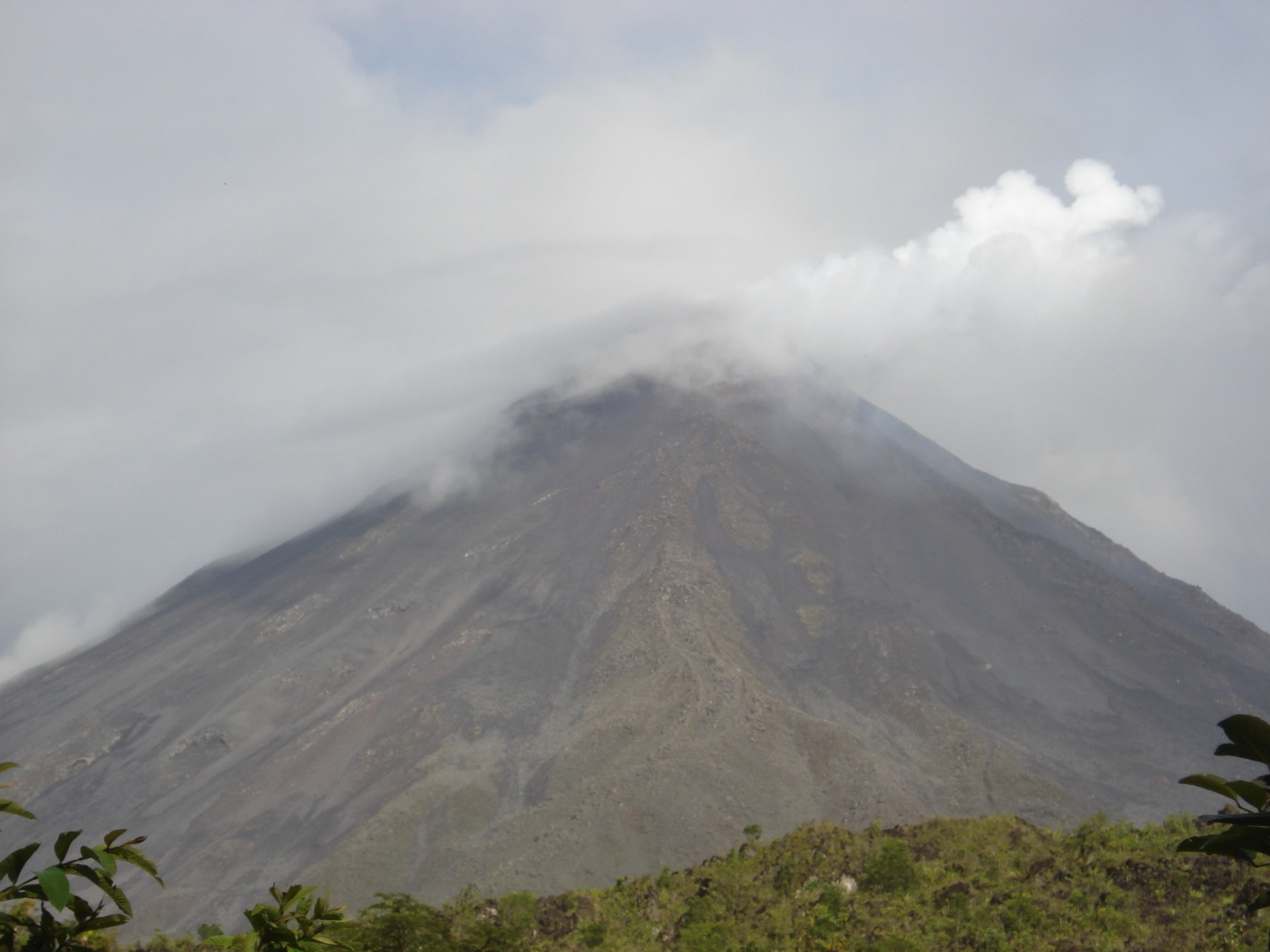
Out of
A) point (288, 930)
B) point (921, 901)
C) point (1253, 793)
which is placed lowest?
point (921, 901)

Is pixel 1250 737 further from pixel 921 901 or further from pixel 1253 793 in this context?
pixel 921 901

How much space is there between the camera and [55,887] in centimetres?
475

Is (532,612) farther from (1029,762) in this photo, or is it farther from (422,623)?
(1029,762)

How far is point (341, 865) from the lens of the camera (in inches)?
3019

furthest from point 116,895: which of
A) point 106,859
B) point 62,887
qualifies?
point 62,887

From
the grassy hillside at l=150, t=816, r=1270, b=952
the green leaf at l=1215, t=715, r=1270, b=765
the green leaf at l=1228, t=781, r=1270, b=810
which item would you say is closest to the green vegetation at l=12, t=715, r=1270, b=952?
the grassy hillside at l=150, t=816, r=1270, b=952

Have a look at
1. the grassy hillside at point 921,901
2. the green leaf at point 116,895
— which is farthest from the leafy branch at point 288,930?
the grassy hillside at point 921,901

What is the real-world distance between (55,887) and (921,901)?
73.1 feet

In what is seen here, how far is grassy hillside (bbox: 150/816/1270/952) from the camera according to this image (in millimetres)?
20484

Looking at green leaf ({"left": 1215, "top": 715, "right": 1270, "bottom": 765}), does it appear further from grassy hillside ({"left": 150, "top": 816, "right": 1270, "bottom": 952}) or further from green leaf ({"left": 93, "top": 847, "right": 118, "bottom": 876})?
grassy hillside ({"left": 150, "top": 816, "right": 1270, "bottom": 952})

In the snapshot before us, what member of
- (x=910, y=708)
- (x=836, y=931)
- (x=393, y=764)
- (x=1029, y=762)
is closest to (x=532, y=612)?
(x=393, y=764)

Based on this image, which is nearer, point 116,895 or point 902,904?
point 116,895

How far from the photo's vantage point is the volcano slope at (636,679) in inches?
3191

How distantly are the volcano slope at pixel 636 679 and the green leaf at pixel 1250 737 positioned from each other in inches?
2665
